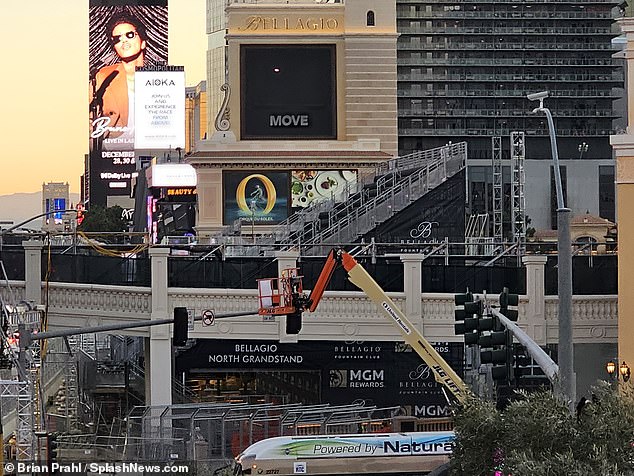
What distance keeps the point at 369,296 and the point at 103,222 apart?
115722 mm

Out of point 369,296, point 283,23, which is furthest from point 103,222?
point 369,296

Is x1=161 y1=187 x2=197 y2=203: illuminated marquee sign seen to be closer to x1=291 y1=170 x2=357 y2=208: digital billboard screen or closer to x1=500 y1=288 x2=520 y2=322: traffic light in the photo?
x1=291 y1=170 x2=357 y2=208: digital billboard screen

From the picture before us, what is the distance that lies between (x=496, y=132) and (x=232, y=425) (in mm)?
104311

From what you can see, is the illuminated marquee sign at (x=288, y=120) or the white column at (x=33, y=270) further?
the illuminated marquee sign at (x=288, y=120)

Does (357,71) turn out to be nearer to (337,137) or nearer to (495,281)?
(337,137)

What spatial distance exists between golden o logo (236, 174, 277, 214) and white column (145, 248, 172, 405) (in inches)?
1757

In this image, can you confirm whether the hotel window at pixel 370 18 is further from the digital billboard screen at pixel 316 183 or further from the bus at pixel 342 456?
the bus at pixel 342 456

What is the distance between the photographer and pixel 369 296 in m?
38.8

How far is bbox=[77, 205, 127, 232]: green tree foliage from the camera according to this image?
150050 millimetres

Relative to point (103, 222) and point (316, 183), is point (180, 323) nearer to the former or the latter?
point (316, 183)

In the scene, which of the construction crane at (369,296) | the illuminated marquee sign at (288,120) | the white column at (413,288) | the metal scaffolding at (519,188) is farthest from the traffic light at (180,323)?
the illuminated marquee sign at (288,120)

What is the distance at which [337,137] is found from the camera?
89.4m

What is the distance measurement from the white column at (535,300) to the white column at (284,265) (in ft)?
21.1

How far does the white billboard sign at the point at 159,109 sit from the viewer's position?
160250 millimetres
